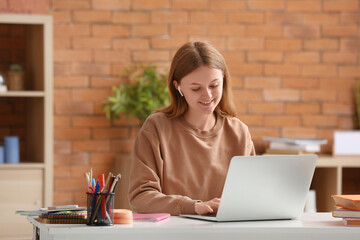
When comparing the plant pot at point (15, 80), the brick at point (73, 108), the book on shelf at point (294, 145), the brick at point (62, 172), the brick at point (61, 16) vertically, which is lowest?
the brick at point (62, 172)

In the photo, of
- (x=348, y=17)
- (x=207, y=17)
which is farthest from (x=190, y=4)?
(x=348, y=17)

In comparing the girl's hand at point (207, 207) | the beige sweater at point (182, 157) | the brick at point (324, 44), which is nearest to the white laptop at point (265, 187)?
the girl's hand at point (207, 207)

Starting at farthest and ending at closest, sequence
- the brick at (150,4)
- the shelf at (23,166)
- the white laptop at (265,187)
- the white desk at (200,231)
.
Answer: the brick at (150,4)
the shelf at (23,166)
the white laptop at (265,187)
the white desk at (200,231)

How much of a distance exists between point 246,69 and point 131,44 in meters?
0.78

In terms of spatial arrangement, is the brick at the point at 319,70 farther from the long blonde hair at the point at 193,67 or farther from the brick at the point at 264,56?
the long blonde hair at the point at 193,67

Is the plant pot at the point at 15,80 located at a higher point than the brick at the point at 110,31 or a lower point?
lower

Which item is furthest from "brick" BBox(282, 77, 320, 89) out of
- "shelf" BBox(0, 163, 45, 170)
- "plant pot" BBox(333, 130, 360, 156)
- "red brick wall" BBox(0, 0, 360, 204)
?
"shelf" BBox(0, 163, 45, 170)

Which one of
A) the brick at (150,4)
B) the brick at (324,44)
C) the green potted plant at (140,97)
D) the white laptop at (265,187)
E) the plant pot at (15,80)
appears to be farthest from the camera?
the brick at (324,44)

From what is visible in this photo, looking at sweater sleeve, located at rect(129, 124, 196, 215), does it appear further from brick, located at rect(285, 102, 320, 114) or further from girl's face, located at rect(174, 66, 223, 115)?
brick, located at rect(285, 102, 320, 114)

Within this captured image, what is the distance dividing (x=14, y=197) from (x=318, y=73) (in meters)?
2.14

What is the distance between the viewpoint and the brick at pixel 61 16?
394 cm

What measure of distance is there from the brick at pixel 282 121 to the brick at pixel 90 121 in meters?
1.06

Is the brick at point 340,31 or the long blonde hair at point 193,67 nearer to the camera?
the long blonde hair at point 193,67

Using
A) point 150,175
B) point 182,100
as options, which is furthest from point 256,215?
point 182,100
